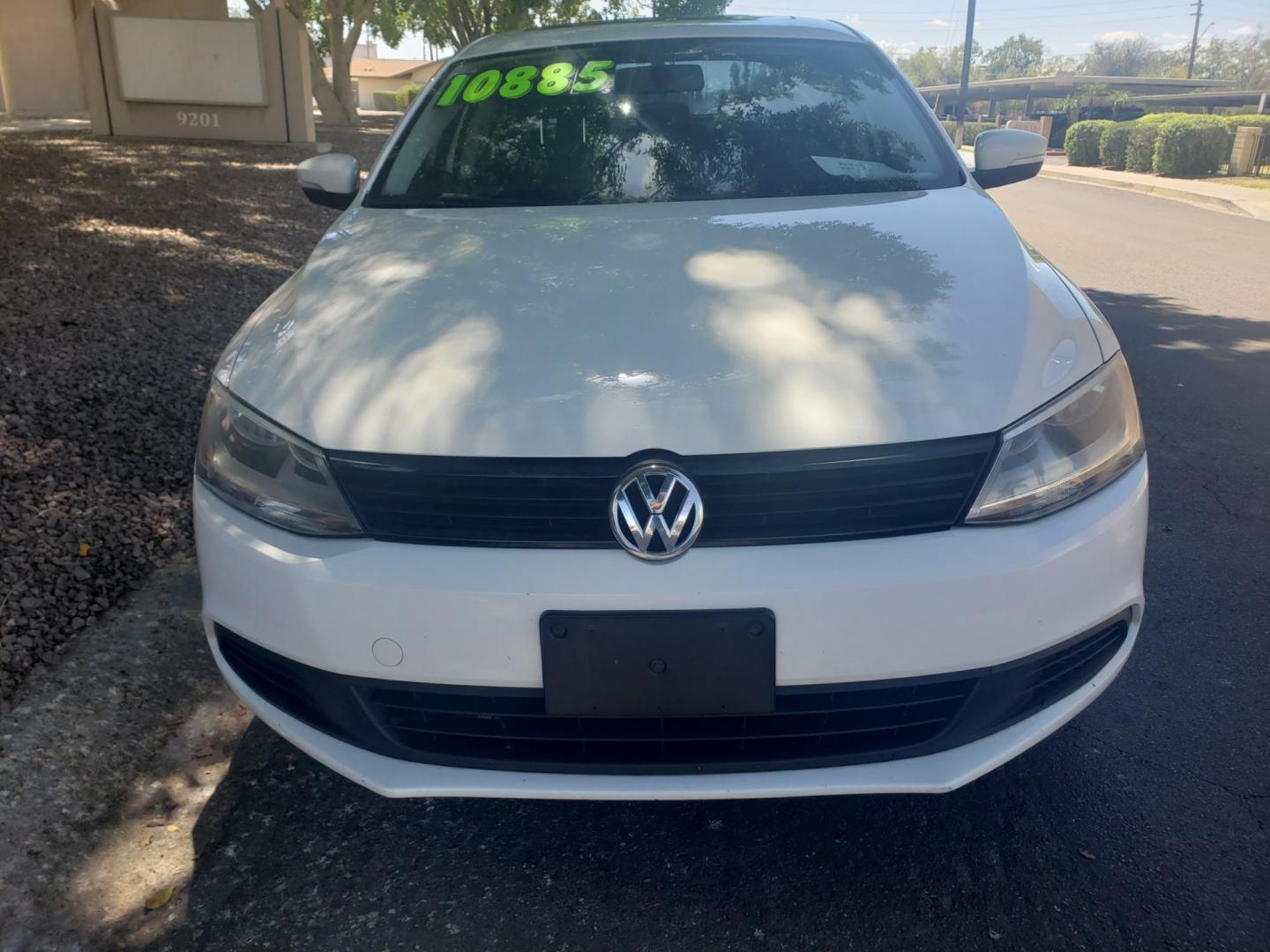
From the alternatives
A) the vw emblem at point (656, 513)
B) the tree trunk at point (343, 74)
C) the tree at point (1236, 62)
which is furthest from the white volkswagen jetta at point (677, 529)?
the tree at point (1236, 62)

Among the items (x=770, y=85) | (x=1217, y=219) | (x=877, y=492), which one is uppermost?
(x=770, y=85)

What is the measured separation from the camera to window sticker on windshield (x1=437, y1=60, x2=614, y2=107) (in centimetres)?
338

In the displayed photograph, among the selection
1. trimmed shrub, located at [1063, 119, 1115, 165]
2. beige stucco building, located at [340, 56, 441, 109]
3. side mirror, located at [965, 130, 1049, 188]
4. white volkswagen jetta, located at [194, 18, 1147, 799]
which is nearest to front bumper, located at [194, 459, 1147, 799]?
white volkswagen jetta, located at [194, 18, 1147, 799]

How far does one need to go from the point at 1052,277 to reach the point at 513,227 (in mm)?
1351

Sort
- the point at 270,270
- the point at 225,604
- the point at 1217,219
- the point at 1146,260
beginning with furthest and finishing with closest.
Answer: the point at 1217,219, the point at 1146,260, the point at 270,270, the point at 225,604

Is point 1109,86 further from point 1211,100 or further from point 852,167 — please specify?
point 852,167

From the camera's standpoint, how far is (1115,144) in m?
27.5

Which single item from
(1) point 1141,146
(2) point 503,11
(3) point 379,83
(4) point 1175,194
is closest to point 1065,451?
(4) point 1175,194

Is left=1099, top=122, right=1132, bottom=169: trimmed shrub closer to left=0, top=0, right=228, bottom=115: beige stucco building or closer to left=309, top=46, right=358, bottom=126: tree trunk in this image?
left=309, top=46, right=358, bottom=126: tree trunk

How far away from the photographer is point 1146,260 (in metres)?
9.99

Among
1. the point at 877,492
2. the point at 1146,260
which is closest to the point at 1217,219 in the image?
the point at 1146,260

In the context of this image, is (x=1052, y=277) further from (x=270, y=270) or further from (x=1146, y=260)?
(x=1146, y=260)

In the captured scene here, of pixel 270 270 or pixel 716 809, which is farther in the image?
pixel 270 270

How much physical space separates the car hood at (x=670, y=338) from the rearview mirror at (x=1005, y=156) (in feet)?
3.35
